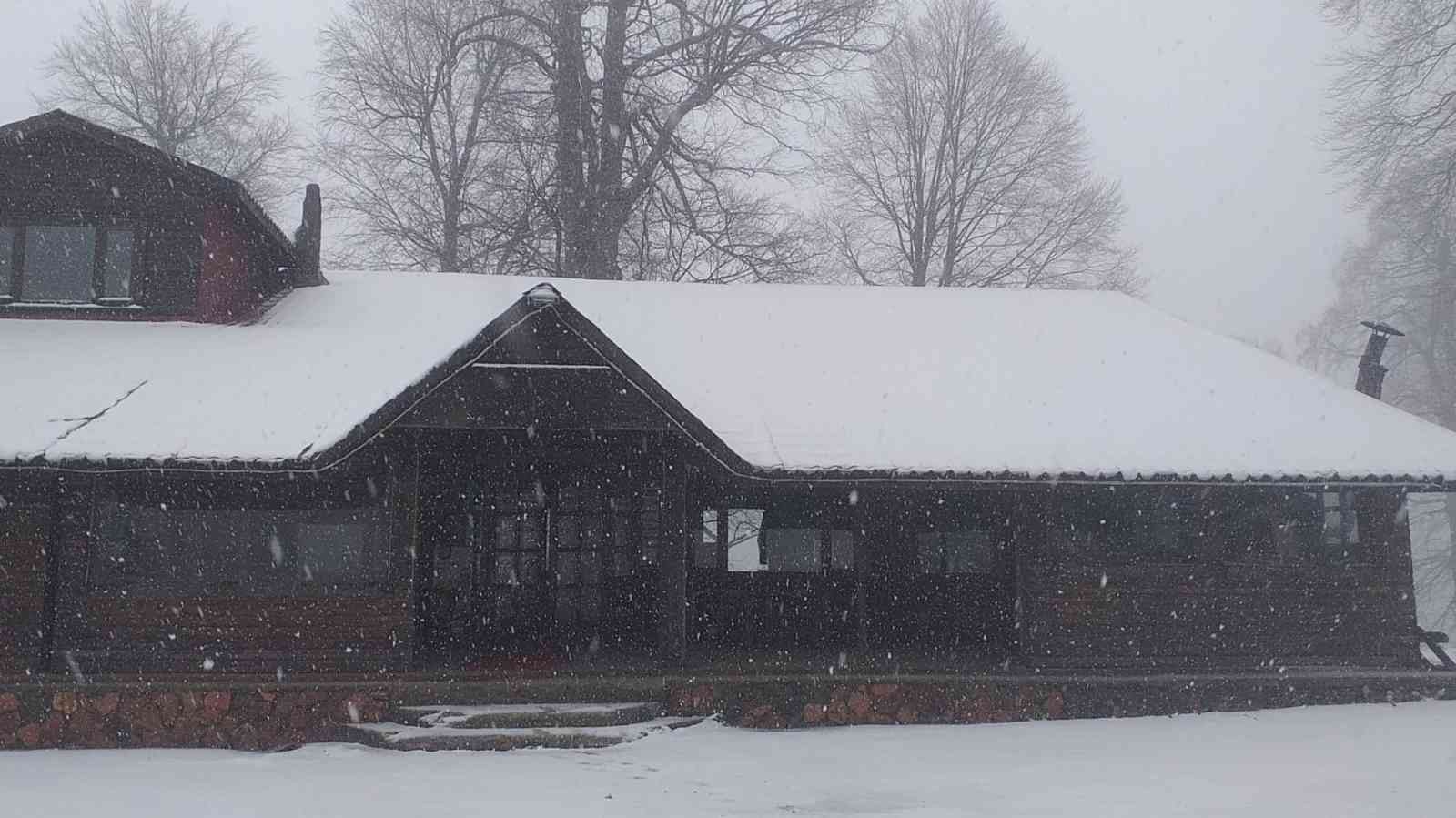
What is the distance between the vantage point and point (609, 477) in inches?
540

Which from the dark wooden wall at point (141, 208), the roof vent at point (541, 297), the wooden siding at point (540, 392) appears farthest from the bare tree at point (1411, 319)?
the dark wooden wall at point (141, 208)

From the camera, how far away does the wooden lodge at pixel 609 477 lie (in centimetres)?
1142

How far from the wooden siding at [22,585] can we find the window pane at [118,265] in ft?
10.3

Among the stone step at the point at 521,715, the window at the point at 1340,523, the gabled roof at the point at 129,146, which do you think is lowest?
the stone step at the point at 521,715

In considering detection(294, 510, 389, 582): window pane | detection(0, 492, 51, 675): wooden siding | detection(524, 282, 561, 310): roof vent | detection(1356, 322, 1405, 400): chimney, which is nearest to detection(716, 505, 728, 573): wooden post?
detection(294, 510, 389, 582): window pane

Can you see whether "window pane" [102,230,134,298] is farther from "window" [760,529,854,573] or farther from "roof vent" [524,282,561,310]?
"window" [760,529,854,573]

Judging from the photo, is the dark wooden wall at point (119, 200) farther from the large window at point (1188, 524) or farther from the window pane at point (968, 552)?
the large window at point (1188, 524)

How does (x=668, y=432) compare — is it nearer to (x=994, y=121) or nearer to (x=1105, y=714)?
(x=1105, y=714)

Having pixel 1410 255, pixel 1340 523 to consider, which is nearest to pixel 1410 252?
pixel 1410 255

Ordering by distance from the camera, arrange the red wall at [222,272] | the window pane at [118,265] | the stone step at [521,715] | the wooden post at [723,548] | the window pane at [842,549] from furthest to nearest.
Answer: the window pane at [842,549] → the wooden post at [723,548] → the red wall at [222,272] → the window pane at [118,265] → the stone step at [521,715]

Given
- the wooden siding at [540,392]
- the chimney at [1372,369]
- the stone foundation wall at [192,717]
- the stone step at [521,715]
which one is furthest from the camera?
the chimney at [1372,369]

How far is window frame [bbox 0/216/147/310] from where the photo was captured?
13.4 meters

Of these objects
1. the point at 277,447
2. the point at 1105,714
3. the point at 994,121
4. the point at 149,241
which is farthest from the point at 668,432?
the point at 994,121

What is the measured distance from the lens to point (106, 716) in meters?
10.8
